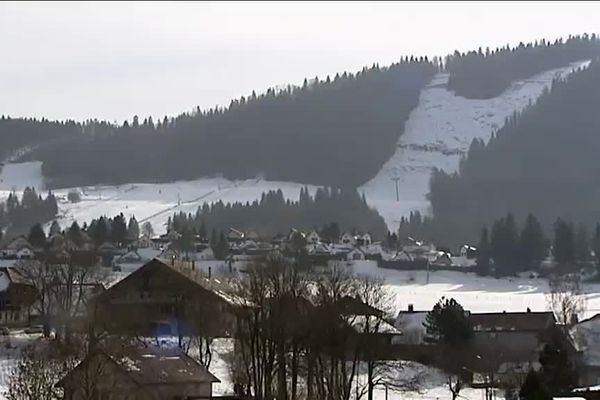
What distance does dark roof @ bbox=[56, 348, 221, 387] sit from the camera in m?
30.5

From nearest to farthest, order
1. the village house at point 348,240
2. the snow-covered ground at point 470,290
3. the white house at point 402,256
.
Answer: the snow-covered ground at point 470,290 → the white house at point 402,256 → the village house at point 348,240

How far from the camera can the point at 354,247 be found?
353ft

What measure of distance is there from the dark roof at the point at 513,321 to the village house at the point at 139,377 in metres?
20.3

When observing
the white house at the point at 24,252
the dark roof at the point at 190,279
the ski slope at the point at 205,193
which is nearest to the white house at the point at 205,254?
the white house at the point at 24,252

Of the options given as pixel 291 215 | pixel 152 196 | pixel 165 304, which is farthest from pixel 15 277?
pixel 152 196

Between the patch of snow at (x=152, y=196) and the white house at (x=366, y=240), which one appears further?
the patch of snow at (x=152, y=196)

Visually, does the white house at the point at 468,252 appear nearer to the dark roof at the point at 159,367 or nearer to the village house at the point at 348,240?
the village house at the point at 348,240

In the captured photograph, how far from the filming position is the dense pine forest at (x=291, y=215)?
13612 cm

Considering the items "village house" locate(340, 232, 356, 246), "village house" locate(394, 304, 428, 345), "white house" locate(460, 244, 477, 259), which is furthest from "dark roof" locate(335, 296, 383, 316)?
"village house" locate(340, 232, 356, 246)

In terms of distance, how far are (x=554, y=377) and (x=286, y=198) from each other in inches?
4957

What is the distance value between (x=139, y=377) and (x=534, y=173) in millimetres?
147230

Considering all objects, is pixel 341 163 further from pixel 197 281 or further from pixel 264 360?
pixel 264 360

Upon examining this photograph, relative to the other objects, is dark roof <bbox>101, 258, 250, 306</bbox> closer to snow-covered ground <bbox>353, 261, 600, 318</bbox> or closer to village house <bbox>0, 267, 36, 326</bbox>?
village house <bbox>0, 267, 36, 326</bbox>

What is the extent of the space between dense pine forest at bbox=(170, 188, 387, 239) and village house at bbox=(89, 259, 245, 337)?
76575 mm
